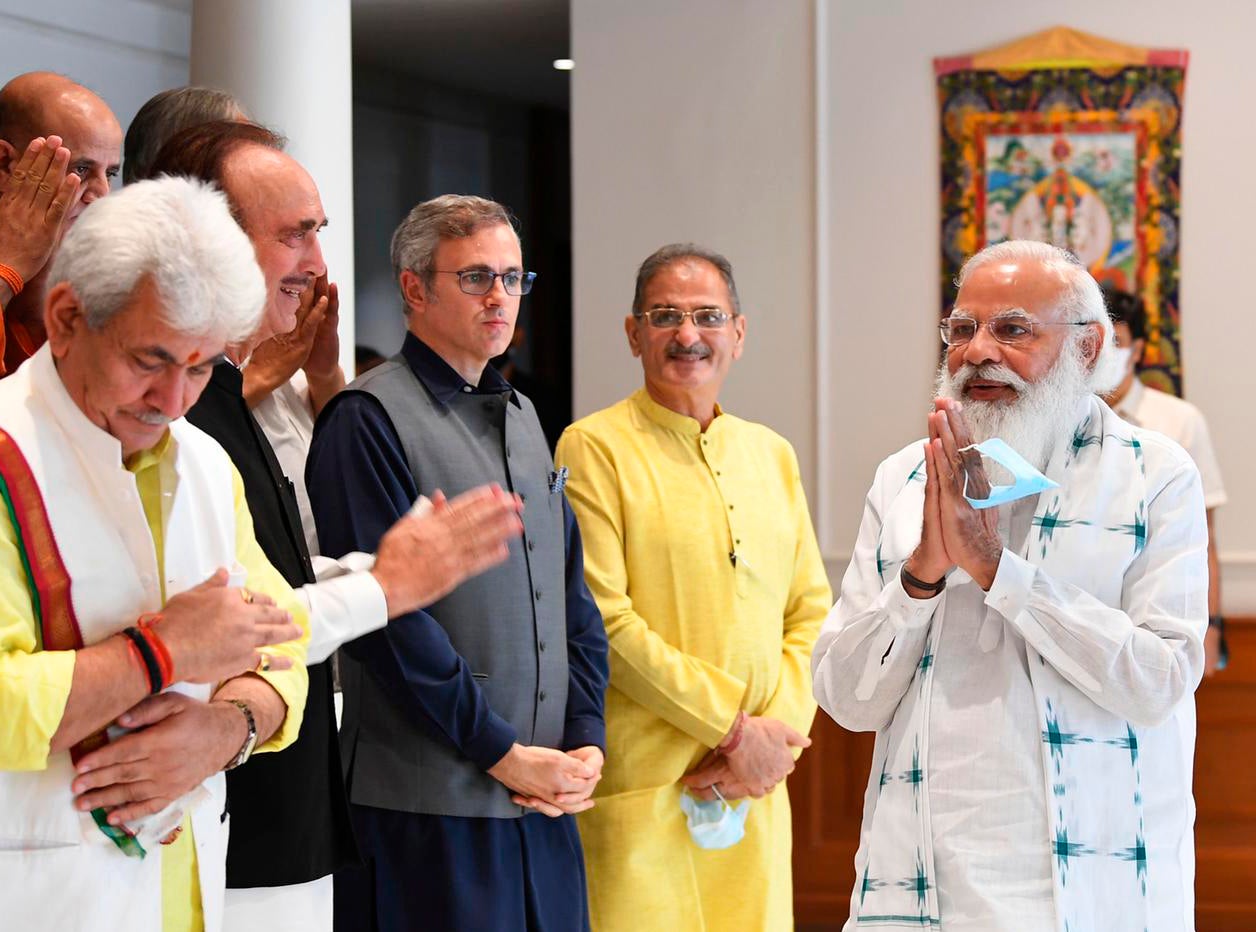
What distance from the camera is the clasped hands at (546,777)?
9.01 feet

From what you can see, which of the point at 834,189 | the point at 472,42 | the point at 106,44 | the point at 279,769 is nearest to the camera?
the point at 279,769

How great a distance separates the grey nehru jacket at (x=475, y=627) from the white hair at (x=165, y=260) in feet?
3.73

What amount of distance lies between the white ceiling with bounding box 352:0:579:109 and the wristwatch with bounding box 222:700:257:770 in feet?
14.9

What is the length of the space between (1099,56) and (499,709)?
3449mm

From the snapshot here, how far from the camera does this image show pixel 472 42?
21.9 feet

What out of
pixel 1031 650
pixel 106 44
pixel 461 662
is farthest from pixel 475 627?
pixel 106 44

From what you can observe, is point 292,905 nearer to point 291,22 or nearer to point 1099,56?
point 291,22

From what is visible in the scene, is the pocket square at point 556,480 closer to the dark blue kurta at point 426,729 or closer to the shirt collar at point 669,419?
the dark blue kurta at point 426,729

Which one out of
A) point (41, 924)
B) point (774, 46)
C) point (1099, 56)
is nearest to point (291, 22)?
point (774, 46)

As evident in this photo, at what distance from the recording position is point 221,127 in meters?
2.36

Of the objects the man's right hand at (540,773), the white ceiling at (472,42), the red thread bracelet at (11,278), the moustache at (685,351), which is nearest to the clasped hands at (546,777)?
the man's right hand at (540,773)

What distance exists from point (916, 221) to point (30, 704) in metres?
4.20

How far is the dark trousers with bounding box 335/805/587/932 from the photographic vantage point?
2703 mm

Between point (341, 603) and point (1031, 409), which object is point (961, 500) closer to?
point (1031, 409)
